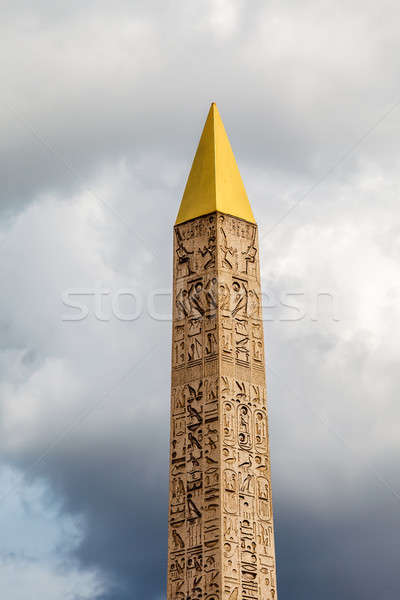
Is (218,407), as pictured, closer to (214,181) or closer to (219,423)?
(219,423)

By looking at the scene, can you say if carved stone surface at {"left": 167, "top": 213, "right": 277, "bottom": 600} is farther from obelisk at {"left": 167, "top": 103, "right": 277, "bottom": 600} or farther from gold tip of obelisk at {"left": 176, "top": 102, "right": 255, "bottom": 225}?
gold tip of obelisk at {"left": 176, "top": 102, "right": 255, "bottom": 225}

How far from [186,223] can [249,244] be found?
1299 mm

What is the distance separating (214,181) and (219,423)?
17.1 feet

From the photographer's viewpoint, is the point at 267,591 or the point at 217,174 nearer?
the point at 267,591

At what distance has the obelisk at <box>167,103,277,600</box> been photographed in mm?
23703

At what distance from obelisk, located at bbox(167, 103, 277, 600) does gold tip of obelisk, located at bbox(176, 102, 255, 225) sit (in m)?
0.03

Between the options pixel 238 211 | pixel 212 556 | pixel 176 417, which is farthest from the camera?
pixel 238 211

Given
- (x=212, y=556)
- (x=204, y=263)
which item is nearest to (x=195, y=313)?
(x=204, y=263)

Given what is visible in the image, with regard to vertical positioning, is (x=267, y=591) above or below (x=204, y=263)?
below

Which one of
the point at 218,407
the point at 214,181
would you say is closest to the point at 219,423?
the point at 218,407

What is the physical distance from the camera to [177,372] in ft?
83.4

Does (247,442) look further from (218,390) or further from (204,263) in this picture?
(204,263)

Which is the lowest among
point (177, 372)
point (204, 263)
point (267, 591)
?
point (267, 591)

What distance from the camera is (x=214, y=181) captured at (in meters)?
27.0
